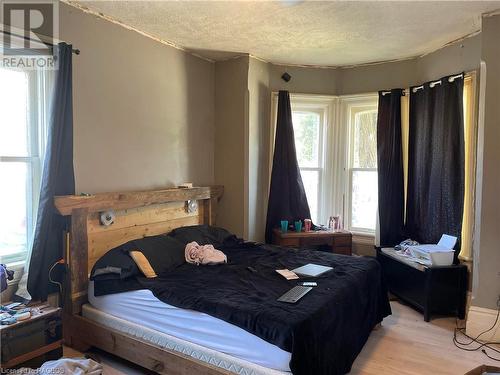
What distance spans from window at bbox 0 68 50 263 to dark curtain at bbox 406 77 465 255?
11.6ft

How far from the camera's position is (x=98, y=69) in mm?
2924

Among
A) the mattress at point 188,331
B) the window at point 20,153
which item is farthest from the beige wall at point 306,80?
the mattress at point 188,331

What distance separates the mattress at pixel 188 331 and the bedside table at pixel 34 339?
1.01ft

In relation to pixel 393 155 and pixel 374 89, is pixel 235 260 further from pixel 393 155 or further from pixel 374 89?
pixel 374 89

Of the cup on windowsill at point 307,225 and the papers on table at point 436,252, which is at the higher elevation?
the cup on windowsill at point 307,225

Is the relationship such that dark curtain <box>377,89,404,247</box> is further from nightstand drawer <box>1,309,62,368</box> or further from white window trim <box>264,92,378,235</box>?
nightstand drawer <box>1,309,62,368</box>

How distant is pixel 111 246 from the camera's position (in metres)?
2.97

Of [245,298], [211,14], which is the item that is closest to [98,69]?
[211,14]

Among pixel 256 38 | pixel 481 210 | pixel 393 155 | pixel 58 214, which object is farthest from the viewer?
pixel 393 155

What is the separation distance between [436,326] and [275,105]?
284cm

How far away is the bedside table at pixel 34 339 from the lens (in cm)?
208

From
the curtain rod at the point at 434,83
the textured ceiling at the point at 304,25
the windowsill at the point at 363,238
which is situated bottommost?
the windowsill at the point at 363,238

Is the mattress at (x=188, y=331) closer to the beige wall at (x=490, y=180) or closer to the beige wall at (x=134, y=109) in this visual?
the beige wall at (x=134, y=109)

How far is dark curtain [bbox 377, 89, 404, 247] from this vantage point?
3.98m
